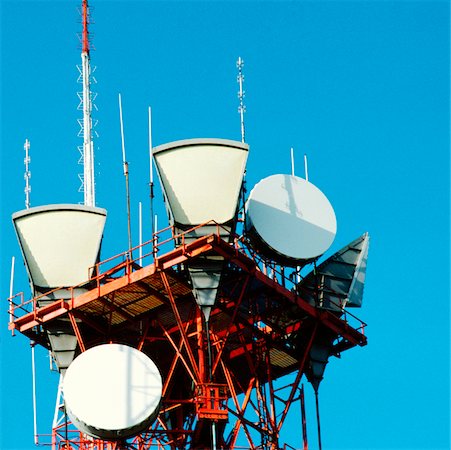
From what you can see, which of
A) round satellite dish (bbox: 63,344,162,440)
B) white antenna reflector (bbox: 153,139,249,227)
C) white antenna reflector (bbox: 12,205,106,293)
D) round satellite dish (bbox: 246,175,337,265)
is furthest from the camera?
round satellite dish (bbox: 246,175,337,265)

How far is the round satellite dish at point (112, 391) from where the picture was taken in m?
106

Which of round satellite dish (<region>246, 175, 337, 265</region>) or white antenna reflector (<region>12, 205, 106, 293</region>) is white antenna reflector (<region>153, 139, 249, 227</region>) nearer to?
round satellite dish (<region>246, 175, 337, 265</region>)

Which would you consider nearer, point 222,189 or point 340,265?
point 222,189

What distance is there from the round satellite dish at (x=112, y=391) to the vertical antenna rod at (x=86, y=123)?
52.7 ft

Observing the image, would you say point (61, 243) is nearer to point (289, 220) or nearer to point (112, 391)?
point (112, 391)

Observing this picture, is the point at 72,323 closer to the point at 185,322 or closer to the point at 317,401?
the point at 185,322

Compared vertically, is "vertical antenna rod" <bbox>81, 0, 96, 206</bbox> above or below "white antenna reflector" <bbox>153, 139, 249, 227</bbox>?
above

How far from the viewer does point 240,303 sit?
10919cm

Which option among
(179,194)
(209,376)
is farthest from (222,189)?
(209,376)

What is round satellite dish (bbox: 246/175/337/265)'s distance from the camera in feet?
367

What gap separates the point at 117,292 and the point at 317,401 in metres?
12.0

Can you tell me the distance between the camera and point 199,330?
109125 mm

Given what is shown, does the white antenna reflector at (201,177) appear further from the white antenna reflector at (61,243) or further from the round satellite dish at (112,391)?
the round satellite dish at (112,391)

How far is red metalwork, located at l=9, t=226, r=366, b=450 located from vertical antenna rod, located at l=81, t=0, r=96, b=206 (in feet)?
36.9
